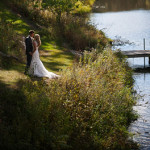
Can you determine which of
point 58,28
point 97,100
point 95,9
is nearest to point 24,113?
point 97,100

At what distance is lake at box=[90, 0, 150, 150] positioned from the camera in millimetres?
12488

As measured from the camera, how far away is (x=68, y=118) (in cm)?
957

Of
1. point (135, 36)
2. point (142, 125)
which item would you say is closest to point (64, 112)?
point (142, 125)

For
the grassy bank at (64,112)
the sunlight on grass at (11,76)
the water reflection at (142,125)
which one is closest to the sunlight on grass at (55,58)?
the grassy bank at (64,112)

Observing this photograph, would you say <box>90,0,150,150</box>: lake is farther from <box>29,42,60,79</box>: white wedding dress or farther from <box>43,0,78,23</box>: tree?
<box>29,42,60,79</box>: white wedding dress

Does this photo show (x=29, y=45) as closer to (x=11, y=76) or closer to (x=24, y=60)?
(x=11, y=76)

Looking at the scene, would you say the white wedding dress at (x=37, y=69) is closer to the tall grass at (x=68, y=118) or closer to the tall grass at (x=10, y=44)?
the tall grass at (x=68, y=118)

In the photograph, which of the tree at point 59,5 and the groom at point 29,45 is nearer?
the groom at point 29,45

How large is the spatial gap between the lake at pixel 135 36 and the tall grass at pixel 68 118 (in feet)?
2.46

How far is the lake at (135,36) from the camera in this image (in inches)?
492

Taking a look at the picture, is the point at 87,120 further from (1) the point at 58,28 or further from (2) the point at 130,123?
(1) the point at 58,28

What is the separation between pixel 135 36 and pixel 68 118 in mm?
27264

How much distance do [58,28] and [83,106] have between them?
1436 cm

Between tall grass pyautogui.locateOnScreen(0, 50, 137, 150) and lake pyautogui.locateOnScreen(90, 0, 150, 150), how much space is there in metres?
0.75
